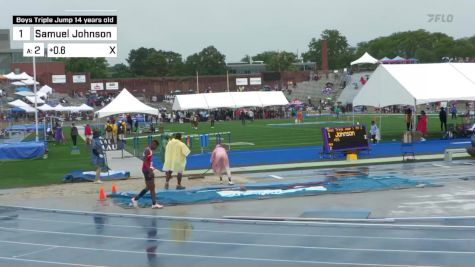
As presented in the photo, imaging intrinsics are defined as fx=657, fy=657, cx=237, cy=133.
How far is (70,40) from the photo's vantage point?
23297 mm

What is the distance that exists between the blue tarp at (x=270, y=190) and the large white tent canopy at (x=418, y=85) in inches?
515

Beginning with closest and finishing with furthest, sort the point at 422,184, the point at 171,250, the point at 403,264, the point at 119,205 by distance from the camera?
the point at 403,264, the point at 171,250, the point at 119,205, the point at 422,184

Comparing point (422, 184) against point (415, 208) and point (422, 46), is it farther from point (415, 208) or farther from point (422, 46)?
point (422, 46)

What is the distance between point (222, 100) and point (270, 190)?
144 ft

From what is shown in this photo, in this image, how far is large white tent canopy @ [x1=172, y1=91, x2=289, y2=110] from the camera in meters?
60.4

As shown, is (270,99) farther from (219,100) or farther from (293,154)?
(293,154)

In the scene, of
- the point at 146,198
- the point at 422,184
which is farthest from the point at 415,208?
the point at 146,198

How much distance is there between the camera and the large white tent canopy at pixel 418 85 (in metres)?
32.1

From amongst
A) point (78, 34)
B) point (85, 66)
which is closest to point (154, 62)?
point (85, 66)

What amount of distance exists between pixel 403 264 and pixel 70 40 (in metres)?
16.8

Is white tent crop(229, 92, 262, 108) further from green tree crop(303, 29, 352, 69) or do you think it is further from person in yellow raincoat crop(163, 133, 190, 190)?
green tree crop(303, 29, 352, 69)

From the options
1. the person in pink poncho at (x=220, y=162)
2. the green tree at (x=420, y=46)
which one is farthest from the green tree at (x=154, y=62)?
the person in pink poncho at (x=220, y=162)

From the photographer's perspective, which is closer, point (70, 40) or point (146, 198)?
point (146, 198)

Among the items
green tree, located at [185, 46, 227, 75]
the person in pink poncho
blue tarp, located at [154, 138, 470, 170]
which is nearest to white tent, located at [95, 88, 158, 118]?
blue tarp, located at [154, 138, 470, 170]
